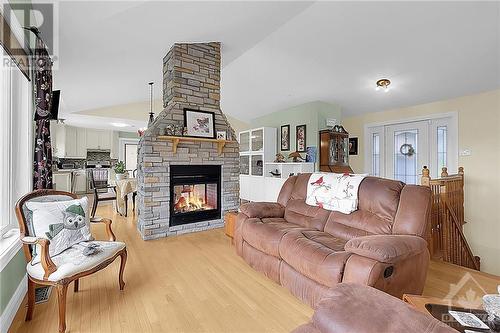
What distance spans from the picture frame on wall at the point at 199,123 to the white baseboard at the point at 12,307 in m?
2.44

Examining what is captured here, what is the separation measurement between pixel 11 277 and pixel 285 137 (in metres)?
5.29

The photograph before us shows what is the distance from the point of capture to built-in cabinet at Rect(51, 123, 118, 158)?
23.9ft

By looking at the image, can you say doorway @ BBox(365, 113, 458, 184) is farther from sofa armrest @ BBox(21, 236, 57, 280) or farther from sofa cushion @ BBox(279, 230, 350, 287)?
sofa armrest @ BBox(21, 236, 57, 280)

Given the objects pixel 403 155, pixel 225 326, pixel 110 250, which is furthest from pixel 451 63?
pixel 110 250

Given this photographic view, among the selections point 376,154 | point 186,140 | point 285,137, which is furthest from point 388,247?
point 376,154

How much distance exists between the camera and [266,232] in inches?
94.2

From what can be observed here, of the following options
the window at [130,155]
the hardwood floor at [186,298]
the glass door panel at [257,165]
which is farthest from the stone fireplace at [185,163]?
the window at [130,155]

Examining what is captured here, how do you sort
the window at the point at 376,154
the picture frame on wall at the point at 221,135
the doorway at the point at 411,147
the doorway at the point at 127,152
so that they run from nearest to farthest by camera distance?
the picture frame on wall at the point at 221,135
the doorway at the point at 411,147
the window at the point at 376,154
the doorway at the point at 127,152

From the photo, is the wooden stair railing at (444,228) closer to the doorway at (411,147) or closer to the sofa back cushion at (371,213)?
the sofa back cushion at (371,213)

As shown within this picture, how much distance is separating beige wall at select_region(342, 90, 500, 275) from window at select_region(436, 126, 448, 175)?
307 mm

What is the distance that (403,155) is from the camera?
548 cm

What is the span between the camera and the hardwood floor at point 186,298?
1727 mm

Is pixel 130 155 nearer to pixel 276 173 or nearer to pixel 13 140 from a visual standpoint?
pixel 276 173

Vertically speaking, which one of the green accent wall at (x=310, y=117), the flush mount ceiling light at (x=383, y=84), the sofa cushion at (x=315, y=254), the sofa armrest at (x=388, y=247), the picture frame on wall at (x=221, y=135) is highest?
the flush mount ceiling light at (x=383, y=84)
